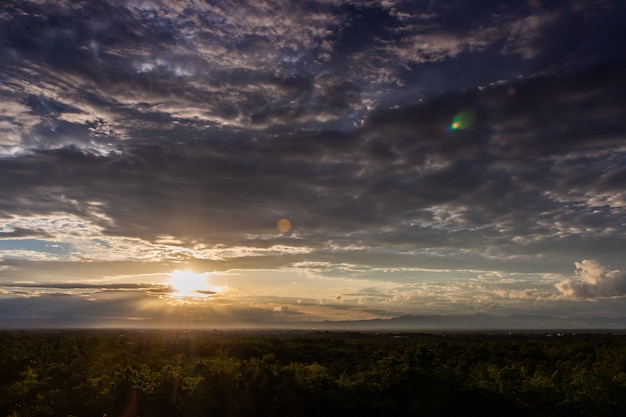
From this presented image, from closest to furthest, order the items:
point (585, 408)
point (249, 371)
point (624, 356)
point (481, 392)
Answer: point (585, 408)
point (481, 392)
point (249, 371)
point (624, 356)

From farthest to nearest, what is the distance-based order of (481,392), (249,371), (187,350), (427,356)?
1. (187,350)
2. (427,356)
3. (249,371)
4. (481,392)

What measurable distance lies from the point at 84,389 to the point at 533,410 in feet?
114

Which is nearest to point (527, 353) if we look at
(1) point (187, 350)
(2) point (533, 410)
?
(2) point (533, 410)

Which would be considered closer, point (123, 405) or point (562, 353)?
point (123, 405)

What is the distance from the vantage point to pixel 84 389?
38.4 meters

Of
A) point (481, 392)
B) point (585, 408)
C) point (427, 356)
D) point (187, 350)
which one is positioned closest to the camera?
point (585, 408)

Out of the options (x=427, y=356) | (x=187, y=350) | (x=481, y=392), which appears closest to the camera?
(x=481, y=392)

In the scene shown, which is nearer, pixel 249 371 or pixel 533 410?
pixel 533 410

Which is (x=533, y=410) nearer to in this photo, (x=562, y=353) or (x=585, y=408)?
(x=585, y=408)

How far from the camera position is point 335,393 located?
3688 cm

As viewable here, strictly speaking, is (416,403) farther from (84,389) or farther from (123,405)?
(84,389)

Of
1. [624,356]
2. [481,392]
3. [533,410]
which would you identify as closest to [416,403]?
[481,392]

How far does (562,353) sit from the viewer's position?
96312 millimetres

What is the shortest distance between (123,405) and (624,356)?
2673 inches
